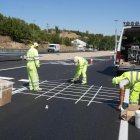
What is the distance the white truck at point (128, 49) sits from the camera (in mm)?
17859

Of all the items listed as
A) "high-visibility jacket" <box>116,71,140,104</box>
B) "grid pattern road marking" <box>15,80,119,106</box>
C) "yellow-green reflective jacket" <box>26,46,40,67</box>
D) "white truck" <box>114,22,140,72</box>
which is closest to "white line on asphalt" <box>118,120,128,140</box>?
"high-visibility jacket" <box>116,71,140,104</box>

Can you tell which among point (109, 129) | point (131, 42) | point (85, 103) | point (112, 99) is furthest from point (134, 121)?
point (131, 42)

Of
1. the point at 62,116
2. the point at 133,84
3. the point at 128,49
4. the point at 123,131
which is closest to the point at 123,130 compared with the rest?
the point at 123,131

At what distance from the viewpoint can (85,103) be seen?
34.4 feet

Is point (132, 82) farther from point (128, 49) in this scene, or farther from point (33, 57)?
point (128, 49)

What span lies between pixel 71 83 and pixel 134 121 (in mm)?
7470

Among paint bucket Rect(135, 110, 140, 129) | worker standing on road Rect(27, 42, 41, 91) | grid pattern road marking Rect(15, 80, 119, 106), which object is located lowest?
grid pattern road marking Rect(15, 80, 119, 106)

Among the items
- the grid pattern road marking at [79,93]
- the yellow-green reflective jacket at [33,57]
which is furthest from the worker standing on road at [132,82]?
the yellow-green reflective jacket at [33,57]

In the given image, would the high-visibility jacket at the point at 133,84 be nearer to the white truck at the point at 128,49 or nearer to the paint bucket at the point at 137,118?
the paint bucket at the point at 137,118

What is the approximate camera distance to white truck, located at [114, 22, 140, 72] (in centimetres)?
1786

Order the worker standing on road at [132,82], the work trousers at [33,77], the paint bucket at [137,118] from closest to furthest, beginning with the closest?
the paint bucket at [137,118] → the worker standing on road at [132,82] → the work trousers at [33,77]

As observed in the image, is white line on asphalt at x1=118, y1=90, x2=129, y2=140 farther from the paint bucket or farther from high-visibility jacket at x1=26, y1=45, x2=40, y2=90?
high-visibility jacket at x1=26, y1=45, x2=40, y2=90

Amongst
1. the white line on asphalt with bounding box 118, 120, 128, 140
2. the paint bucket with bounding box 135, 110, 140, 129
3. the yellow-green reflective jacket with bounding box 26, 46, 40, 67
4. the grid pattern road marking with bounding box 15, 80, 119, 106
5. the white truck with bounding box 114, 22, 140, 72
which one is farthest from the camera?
the white truck with bounding box 114, 22, 140, 72

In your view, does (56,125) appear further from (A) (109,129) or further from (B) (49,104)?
(B) (49,104)
